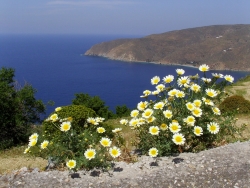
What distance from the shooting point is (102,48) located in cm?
17712

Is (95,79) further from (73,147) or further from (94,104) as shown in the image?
(73,147)

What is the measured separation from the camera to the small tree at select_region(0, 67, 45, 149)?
16000 mm

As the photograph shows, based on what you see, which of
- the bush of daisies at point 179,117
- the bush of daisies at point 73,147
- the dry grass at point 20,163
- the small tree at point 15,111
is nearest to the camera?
the bush of daisies at point 73,147

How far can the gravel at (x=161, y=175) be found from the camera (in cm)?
412

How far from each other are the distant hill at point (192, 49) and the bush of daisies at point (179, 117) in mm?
104313

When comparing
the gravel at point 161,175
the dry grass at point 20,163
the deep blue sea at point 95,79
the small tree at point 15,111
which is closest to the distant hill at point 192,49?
the deep blue sea at point 95,79

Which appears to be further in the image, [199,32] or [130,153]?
[199,32]

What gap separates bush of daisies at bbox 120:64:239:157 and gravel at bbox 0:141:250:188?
0.26m

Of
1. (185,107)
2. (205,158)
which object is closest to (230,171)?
(205,158)

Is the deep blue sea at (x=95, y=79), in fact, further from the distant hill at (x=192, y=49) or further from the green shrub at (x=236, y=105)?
the green shrub at (x=236, y=105)

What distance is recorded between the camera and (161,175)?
428 cm

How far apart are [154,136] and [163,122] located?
0.27 metres

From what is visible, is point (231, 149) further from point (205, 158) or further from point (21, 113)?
point (21, 113)

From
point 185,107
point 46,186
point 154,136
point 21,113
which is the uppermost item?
point 185,107
